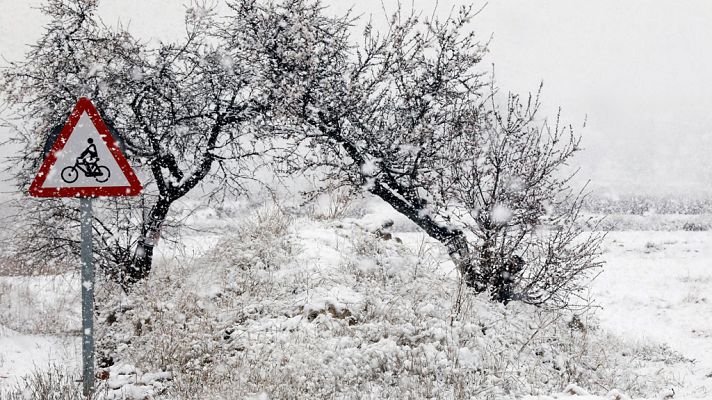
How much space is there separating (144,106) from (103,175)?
5.78m

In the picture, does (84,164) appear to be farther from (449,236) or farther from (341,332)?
(449,236)

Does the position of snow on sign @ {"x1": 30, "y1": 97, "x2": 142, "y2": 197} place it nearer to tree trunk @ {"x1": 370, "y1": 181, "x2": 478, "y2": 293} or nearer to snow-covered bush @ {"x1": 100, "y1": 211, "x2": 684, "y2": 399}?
snow-covered bush @ {"x1": 100, "y1": 211, "x2": 684, "y2": 399}

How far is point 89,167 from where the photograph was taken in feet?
13.1

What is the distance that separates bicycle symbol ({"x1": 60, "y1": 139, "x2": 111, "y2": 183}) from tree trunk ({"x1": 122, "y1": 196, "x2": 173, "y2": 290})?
4.94m

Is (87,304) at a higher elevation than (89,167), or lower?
lower

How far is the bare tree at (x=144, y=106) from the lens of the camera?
8328 millimetres

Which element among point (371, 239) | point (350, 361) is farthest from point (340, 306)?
point (371, 239)

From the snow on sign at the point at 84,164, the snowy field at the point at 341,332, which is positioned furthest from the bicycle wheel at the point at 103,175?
the snowy field at the point at 341,332

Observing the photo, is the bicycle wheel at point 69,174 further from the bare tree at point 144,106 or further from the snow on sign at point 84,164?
the bare tree at point 144,106

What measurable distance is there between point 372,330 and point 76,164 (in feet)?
10.4

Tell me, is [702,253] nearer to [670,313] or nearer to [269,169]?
[670,313]

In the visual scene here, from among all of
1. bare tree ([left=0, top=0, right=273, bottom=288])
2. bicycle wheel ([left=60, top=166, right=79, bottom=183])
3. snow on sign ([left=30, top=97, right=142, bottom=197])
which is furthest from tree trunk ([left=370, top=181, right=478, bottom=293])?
bicycle wheel ([left=60, top=166, right=79, bottom=183])

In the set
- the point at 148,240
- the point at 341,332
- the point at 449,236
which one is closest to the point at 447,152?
the point at 449,236

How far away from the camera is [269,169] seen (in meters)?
9.59
